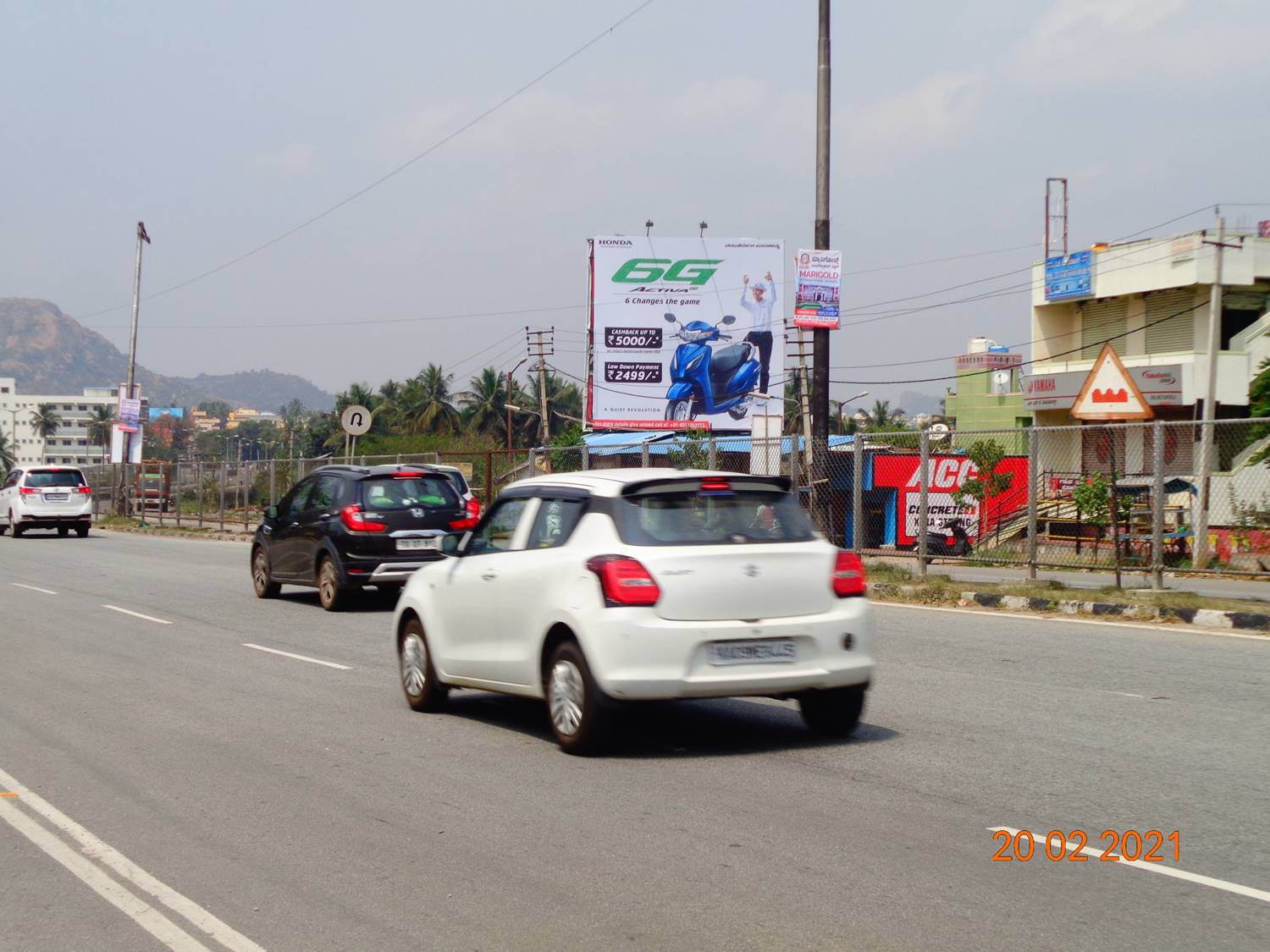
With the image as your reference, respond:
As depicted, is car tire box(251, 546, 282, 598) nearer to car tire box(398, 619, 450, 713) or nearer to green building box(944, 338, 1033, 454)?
car tire box(398, 619, 450, 713)

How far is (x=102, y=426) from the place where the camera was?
154m

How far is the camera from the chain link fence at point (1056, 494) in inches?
630

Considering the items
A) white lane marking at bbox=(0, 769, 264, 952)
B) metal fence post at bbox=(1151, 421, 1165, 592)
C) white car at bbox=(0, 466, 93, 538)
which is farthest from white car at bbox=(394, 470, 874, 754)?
white car at bbox=(0, 466, 93, 538)

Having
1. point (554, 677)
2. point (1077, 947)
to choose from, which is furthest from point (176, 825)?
point (1077, 947)

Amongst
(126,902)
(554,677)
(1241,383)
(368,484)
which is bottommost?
(126,902)

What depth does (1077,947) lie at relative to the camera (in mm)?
4500

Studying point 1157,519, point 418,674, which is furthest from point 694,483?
point 1157,519

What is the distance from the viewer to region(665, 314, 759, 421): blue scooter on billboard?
5422 centimetres

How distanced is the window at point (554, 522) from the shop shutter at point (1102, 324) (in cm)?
3786

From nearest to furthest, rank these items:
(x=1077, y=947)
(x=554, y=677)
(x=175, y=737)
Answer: (x=1077, y=947) < (x=554, y=677) < (x=175, y=737)

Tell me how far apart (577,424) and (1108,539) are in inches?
2920

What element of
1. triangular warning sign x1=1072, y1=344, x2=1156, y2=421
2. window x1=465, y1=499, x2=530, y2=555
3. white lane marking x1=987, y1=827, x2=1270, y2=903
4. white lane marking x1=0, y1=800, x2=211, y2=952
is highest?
triangular warning sign x1=1072, y1=344, x2=1156, y2=421

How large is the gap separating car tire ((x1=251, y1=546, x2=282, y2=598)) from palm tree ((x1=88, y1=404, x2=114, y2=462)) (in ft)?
466

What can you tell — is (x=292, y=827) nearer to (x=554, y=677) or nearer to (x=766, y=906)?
(x=554, y=677)
